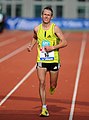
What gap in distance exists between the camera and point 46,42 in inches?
300

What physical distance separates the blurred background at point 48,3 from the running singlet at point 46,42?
137 feet

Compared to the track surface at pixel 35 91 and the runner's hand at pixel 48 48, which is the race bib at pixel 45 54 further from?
the track surface at pixel 35 91

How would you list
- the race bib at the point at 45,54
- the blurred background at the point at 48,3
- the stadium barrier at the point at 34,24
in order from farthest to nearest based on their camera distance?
the blurred background at the point at 48,3, the stadium barrier at the point at 34,24, the race bib at the point at 45,54

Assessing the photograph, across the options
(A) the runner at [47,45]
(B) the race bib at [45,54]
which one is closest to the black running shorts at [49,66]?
(A) the runner at [47,45]

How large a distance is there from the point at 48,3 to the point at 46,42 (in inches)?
1711

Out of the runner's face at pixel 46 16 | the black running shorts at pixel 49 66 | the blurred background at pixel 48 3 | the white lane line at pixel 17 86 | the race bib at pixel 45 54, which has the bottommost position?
the blurred background at pixel 48 3

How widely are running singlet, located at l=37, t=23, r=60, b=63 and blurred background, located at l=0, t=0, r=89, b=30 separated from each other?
137 feet

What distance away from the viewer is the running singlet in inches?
300

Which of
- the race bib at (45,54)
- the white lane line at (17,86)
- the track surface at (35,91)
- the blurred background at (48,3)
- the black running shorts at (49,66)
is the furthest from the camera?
the blurred background at (48,3)

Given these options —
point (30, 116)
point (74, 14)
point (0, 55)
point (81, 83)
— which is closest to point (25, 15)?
point (74, 14)

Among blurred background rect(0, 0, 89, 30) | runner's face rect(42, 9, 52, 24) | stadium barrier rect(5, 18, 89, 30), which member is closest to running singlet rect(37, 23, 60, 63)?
runner's face rect(42, 9, 52, 24)

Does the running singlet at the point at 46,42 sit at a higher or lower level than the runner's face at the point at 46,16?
lower

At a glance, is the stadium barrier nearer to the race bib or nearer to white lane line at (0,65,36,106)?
white lane line at (0,65,36,106)

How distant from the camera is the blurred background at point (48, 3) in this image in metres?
49.6
